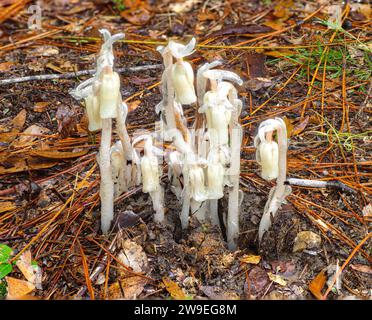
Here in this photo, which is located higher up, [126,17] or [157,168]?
[157,168]

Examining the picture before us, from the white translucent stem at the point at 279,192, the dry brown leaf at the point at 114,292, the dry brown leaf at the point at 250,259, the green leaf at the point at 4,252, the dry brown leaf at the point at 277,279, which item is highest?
the white translucent stem at the point at 279,192

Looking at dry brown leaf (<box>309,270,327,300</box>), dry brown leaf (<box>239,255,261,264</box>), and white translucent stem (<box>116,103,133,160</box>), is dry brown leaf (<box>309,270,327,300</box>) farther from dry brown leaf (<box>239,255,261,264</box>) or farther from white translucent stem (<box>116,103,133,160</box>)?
white translucent stem (<box>116,103,133,160</box>)

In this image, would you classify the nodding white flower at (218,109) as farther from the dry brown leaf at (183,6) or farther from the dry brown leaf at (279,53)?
the dry brown leaf at (183,6)

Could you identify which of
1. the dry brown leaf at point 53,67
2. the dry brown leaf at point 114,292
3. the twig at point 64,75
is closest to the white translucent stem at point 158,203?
the dry brown leaf at point 114,292

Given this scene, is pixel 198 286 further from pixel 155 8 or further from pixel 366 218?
pixel 155 8

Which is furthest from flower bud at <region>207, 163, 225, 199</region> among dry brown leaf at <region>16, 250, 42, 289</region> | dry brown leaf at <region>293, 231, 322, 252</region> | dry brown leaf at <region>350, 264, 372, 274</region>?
dry brown leaf at <region>16, 250, 42, 289</region>
